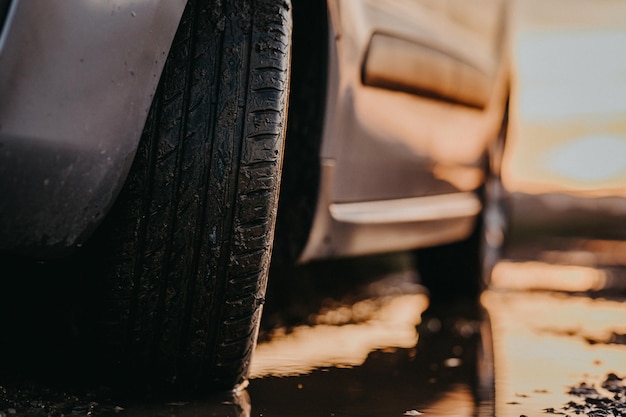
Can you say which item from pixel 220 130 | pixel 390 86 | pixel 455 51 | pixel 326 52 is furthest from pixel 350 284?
pixel 220 130

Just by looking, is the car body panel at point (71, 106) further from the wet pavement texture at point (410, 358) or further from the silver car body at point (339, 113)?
the wet pavement texture at point (410, 358)

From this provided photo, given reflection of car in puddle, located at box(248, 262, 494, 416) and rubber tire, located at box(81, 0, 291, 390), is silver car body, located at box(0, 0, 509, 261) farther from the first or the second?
reflection of car in puddle, located at box(248, 262, 494, 416)

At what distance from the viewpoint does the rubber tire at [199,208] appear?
1.59 m

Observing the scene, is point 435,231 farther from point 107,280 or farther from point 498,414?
point 107,280

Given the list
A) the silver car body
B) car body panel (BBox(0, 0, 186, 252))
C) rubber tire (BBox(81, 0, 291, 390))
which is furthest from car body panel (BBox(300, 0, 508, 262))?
car body panel (BBox(0, 0, 186, 252))

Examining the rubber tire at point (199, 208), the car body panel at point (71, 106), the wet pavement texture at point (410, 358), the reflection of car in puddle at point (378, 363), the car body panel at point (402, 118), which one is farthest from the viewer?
the car body panel at point (402, 118)

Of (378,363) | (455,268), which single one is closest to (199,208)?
(378,363)

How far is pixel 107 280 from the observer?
5.22 feet

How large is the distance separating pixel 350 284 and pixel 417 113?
1685 mm

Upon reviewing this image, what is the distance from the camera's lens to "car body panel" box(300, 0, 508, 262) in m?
2.06

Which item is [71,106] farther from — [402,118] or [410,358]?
[410,358]

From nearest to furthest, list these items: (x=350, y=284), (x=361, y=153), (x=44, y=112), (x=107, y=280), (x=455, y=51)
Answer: (x=44, y=112) < (x=107, y=280) < (x=361, y=153) < (x=455, y=51) < (x=350, y=284)

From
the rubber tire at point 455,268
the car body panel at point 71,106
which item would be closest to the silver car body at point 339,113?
the car body panel at point 71,106

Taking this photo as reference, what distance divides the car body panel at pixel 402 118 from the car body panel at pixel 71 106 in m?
0.56
